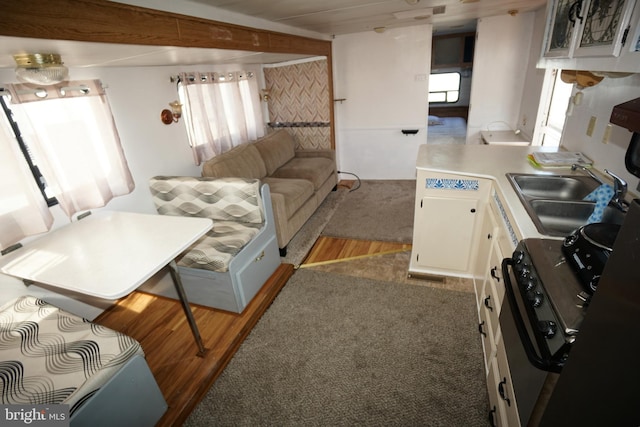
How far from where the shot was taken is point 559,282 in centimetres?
98

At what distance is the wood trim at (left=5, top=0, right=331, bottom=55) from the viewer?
0.87 metres

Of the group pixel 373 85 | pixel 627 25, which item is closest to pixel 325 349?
pixel 627 25

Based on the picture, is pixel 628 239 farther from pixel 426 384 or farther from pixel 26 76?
pixel 26 76

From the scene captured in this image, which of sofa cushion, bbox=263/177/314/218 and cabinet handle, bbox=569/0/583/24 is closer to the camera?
cabinet handle, bbox=569/0/583/24

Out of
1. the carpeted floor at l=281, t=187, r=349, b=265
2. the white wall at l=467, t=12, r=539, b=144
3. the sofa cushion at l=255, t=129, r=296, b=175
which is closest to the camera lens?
the carpeted floor at l=281, t=187, r=349, b=265

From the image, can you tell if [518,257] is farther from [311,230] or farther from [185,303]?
[311,230]

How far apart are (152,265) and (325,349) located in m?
1.13

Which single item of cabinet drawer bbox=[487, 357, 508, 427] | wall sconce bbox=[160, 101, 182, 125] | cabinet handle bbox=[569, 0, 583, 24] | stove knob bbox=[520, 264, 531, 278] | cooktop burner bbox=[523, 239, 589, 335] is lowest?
cabinet drawer bbox=[487, 357, 508, 427]

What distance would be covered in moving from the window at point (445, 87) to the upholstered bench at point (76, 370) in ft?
27.3

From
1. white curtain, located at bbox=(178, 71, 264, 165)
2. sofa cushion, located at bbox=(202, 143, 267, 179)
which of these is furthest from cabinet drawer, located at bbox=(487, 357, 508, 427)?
white curtain, located at bbox=(178, 71, 264, 165)

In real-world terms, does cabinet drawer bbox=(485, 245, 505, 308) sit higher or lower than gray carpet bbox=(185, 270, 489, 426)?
higher

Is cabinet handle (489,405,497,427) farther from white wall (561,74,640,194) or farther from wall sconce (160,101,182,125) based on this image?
wall sconce (160,101,182,125)

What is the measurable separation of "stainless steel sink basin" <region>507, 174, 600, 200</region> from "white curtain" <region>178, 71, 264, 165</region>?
2741 mm

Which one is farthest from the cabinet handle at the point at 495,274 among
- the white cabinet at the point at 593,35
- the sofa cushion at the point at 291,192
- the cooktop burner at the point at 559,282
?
the sofa cushion at the point at 291,192
